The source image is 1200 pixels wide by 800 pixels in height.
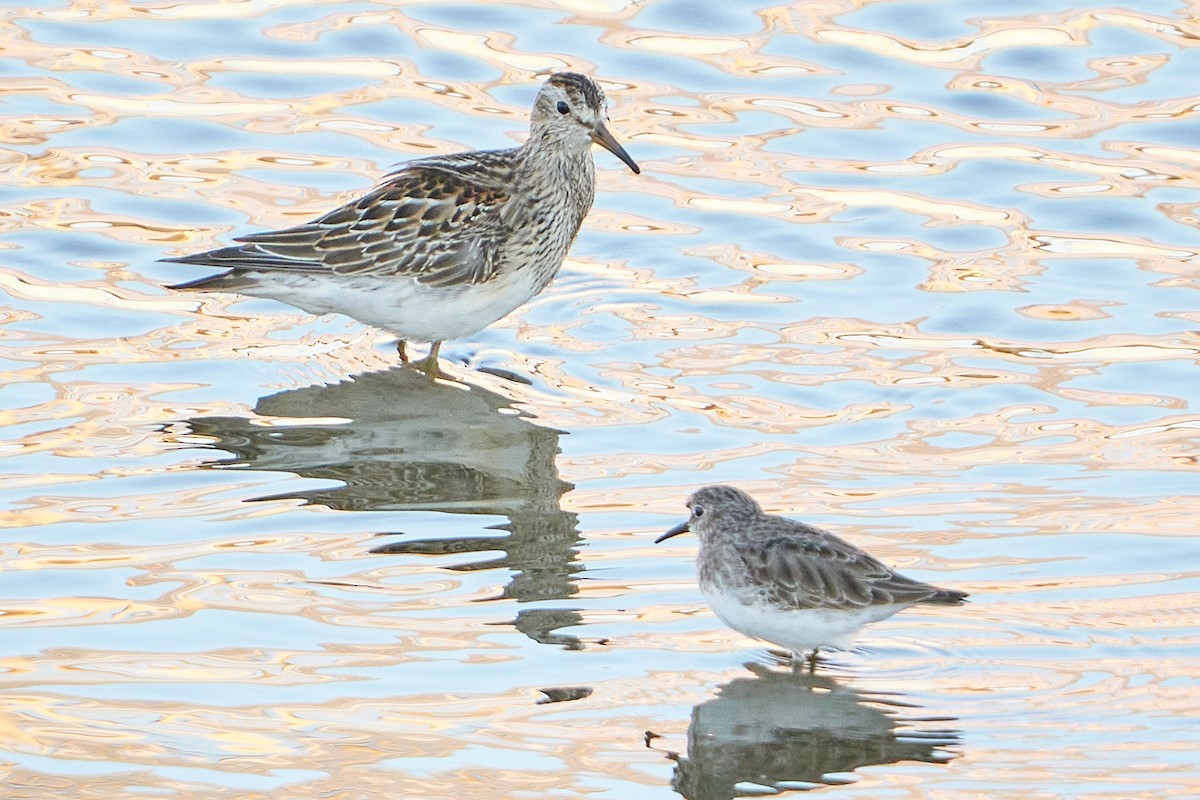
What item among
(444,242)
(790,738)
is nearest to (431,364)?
(444,242)

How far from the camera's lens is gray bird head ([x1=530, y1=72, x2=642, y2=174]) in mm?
12797

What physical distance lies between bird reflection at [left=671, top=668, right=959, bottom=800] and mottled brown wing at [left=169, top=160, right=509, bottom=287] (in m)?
4.71

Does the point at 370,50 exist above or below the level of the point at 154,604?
above

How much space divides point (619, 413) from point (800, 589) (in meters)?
3.10

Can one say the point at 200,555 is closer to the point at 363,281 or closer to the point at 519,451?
the point at 519,451

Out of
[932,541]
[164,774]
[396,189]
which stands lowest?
[164,774]

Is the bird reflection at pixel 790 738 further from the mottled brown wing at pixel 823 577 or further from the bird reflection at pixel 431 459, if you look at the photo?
the bird reflection at pixel 431 459

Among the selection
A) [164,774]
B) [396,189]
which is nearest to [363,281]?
[396,189]

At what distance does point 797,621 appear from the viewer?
8367 millimetres

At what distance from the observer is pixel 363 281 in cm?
1224

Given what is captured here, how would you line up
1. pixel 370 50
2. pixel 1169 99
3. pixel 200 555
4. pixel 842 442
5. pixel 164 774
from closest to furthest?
1. pixel 164 774
2. pixel 200 555
3. pixel 842 442
4. pixel 1169 99
5. pixel 370 50

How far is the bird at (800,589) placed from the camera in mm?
8297

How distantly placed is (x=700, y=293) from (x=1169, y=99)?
5.40 metres

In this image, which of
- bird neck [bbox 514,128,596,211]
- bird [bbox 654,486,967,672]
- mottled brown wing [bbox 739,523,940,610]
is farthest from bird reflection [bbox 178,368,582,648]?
bird neck [bbox 514,128,596,211]
